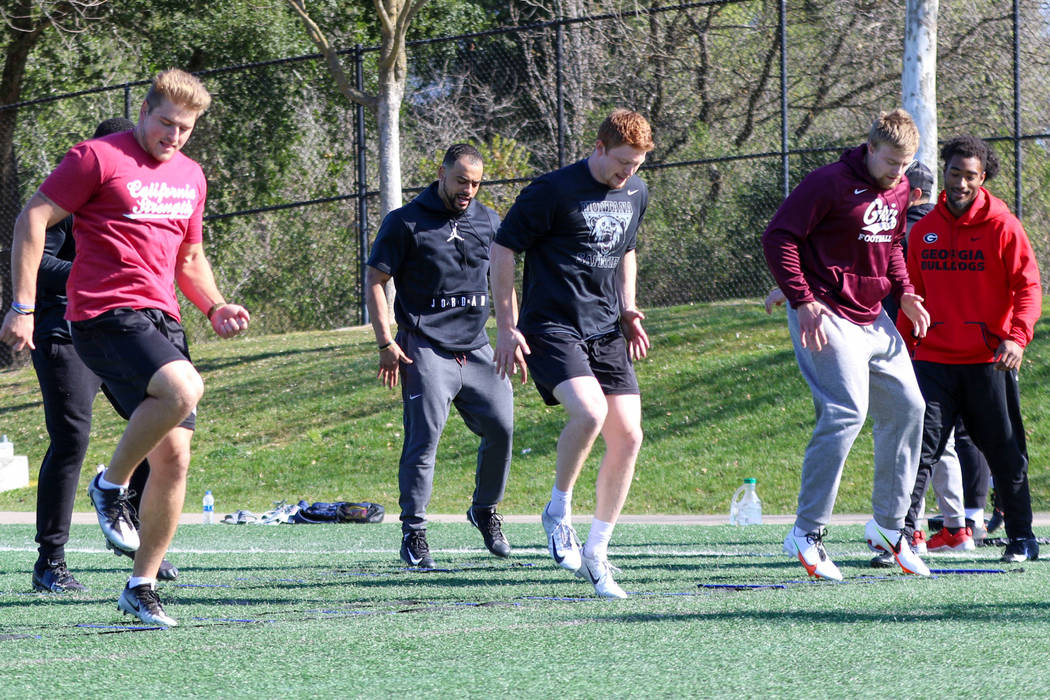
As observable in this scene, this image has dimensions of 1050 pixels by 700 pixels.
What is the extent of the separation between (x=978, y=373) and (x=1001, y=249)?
1.96ft

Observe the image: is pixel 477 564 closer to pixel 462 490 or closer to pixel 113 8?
pixel 462 490

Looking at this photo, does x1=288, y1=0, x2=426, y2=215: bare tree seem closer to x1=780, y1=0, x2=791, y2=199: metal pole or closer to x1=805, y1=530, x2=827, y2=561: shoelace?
x1=780, y1=0, x2=791, y2=199: metal pole

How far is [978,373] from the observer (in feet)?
20.5

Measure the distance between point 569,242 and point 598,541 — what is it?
1.21 metres

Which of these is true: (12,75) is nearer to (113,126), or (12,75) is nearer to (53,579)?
(113,126)

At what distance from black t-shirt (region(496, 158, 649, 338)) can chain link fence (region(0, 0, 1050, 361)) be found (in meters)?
11.6

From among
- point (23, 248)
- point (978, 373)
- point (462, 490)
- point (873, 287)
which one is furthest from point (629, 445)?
point (462, 490)

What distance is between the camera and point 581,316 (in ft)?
17.7

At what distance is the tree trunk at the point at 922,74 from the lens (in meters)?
12.6

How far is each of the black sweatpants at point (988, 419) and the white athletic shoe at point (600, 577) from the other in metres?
2.06

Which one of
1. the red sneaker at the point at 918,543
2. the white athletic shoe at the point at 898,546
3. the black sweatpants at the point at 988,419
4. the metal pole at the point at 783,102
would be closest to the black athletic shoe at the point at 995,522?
the red sneaker at the point at 918,543

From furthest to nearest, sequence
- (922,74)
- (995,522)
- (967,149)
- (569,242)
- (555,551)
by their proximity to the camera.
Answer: (922,74) → (995,522) → (967,149) → (555,551) → (569,242)

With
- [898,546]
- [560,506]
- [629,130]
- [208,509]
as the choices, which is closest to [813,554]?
[898,546]

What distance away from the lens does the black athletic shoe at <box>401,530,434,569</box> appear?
21.1 ft
